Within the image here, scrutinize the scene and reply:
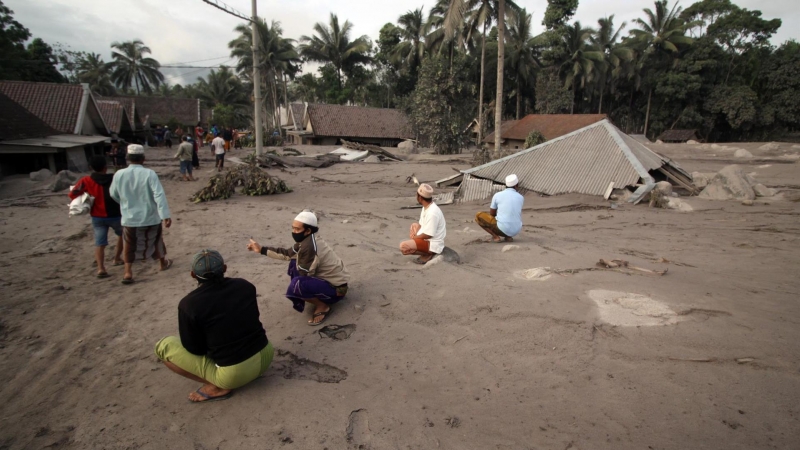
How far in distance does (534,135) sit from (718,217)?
1457cm

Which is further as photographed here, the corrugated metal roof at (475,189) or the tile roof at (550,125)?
the tile roof at (550,125)

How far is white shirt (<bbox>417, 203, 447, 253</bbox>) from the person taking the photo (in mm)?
5129

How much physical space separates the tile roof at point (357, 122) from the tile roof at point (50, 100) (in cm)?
1585

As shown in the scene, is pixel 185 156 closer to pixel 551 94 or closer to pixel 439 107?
pixel 439 107

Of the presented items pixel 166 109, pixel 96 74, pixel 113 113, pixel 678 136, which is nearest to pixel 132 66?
pixel 96 74

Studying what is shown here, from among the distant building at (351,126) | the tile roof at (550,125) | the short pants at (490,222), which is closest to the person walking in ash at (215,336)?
the short pants at (490,222)

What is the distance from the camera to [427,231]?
17.1ft

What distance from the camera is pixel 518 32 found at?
36.1 meters

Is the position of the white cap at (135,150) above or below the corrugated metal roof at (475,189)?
above

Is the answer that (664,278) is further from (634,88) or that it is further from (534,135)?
(634,88)

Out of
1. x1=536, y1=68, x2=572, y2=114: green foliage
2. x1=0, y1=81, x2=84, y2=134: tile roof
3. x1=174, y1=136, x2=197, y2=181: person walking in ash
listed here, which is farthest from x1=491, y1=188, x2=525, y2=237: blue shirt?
x1=536, y1=68, x2=572, y2=114: green foliage

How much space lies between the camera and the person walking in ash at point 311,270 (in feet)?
12.6

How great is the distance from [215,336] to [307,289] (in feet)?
3.75

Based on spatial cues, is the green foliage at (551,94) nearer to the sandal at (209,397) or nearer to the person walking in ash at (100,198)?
the person walking in ash at (100,198)
